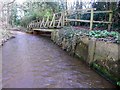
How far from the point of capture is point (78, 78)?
6.06 m

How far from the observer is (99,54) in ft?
21.3

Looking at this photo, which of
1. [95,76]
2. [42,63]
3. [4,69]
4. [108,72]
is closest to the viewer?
[108,72]

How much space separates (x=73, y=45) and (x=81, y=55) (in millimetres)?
1084

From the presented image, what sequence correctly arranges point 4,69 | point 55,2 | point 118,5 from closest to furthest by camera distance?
1. point 4,69
2. point 118,5
3. point 55,2

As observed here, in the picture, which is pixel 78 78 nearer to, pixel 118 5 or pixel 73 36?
pixel 73 36

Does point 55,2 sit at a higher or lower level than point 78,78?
higher

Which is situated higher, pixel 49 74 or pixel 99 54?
pixel 99 54

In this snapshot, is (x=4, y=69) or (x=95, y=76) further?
(x=4, y=69)

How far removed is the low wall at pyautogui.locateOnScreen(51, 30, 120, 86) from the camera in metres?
5.46

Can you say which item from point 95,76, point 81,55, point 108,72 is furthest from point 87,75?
point 81,55

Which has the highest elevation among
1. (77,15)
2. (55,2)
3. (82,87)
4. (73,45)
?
(55,2)

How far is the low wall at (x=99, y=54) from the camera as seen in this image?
546 cm

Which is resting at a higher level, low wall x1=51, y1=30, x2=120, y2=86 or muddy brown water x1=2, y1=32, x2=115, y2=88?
low wall x1=51, y1=30, x2=120, y2=86

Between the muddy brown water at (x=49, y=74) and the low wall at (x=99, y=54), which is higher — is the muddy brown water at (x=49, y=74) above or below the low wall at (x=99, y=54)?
below
